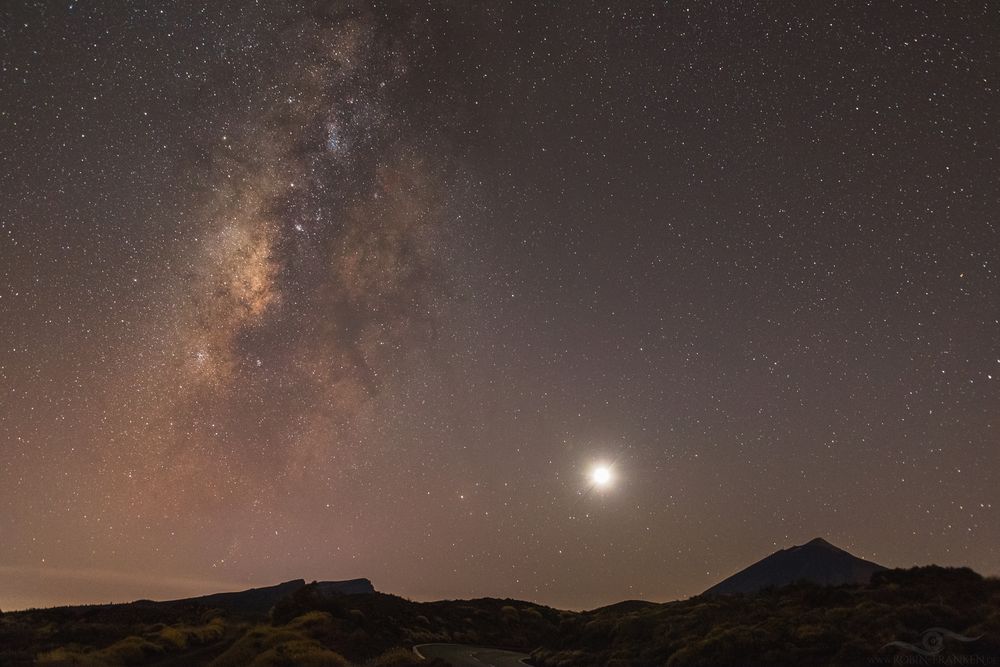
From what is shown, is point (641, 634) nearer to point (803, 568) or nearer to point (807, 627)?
point (807, 627)

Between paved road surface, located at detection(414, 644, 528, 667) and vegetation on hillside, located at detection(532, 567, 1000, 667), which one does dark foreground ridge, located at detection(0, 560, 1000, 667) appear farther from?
paved road surface, located at detection(414, 644, 528, 667)

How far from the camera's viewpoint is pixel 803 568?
135 metres

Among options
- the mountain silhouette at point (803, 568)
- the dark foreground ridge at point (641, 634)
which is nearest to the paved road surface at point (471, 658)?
the dark foreground ridge at point (641, 634)

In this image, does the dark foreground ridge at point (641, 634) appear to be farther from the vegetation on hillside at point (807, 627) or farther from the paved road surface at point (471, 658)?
the paved road surface at point (471, 658)

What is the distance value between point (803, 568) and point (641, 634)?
432ft

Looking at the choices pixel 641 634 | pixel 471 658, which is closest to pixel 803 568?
pixel 641 634

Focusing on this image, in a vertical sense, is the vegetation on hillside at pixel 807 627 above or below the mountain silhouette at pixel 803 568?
below

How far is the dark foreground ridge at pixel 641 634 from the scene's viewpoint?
17.5 metres

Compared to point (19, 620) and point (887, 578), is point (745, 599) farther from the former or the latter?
point (19, 620)

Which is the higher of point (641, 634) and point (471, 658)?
point (641, 634)

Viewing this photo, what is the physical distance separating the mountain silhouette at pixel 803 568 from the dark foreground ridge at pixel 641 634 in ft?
385

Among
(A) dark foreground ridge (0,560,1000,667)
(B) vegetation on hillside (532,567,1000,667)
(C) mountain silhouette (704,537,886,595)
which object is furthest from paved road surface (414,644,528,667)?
(C) mountain silhouette (704,537,886,595)

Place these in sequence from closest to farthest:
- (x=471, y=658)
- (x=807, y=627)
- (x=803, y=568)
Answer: (x=807, y=627) < (x=471, y=658) < (x=803, y=568)

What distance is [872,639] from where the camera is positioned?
57.0 ft
